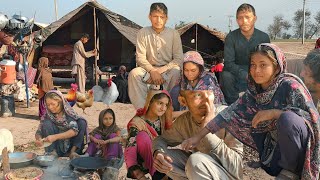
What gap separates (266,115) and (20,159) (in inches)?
86.6

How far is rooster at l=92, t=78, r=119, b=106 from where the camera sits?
7170 millimetres

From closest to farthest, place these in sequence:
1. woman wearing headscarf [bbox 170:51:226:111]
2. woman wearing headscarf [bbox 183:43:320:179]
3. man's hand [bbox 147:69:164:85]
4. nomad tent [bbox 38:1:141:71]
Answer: woman wearing headscarf [bbox 183:43:320:179] < woman wearing headscarf [bbox 170:51:226:111] < man's hand [bbox 147:69:164:85] < nomad tent [bbox 38:1:141:71]

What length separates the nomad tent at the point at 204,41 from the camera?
482 inches

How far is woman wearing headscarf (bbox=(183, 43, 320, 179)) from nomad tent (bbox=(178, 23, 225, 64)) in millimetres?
9699

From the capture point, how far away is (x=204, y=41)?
1302 cm

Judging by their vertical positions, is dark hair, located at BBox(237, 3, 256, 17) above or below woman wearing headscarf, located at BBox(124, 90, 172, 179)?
above

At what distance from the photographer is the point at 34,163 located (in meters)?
3.21

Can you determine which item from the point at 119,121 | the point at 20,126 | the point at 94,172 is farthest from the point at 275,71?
the point at 20,126

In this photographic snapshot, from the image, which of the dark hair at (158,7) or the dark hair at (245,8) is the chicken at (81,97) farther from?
the dark hair at (245,8)

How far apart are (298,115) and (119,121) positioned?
5.29 meters

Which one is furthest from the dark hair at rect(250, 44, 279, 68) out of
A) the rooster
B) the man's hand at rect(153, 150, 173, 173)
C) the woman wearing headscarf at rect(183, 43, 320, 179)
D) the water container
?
the water container

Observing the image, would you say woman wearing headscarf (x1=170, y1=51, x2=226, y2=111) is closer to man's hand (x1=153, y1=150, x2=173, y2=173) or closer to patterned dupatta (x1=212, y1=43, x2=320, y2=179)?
patterned dupatta (x1=212, y1=43, x2=320, y2=179)

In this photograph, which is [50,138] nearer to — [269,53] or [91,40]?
[269,53]

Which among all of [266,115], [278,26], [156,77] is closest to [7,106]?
[156,77]
